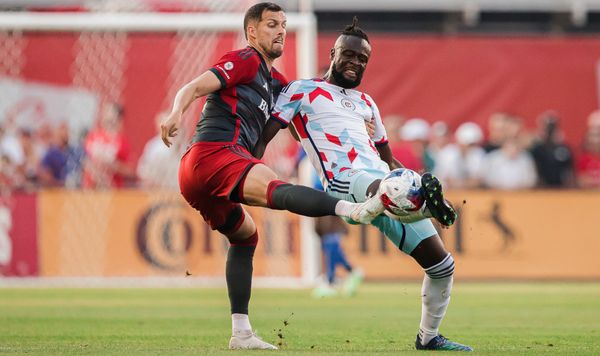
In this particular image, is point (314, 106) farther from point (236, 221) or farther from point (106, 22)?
point (106, 22)

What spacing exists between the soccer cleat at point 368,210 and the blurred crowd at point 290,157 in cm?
1006

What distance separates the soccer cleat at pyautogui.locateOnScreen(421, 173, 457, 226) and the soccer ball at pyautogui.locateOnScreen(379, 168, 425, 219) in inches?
1.2

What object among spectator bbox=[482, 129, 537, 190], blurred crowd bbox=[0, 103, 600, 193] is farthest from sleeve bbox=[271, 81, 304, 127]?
spectator bbox=[482, 129, 537, 190]

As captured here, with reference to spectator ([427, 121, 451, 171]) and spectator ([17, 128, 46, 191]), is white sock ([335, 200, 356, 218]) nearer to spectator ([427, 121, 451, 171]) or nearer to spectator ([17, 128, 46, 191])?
spectator ([17, 128, 46, 191])

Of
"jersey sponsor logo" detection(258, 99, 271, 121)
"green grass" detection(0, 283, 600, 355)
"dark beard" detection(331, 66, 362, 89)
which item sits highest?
"dark beard" detection(331, 66, 362, 89)

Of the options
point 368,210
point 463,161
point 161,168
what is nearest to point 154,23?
point 161,168

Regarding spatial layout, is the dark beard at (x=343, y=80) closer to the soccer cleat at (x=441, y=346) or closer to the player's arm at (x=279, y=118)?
the player's arm at (x=279, y=118)

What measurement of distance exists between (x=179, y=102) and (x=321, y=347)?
78.3 inches

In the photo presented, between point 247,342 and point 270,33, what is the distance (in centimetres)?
205

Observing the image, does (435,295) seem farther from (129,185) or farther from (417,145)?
(129,185)

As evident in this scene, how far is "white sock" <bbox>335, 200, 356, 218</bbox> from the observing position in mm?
7104

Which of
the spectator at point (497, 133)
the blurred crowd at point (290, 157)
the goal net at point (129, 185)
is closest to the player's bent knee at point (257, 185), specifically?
the blurred crowd at point (290, 157)

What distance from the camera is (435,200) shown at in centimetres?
688

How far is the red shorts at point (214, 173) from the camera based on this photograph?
769cm
